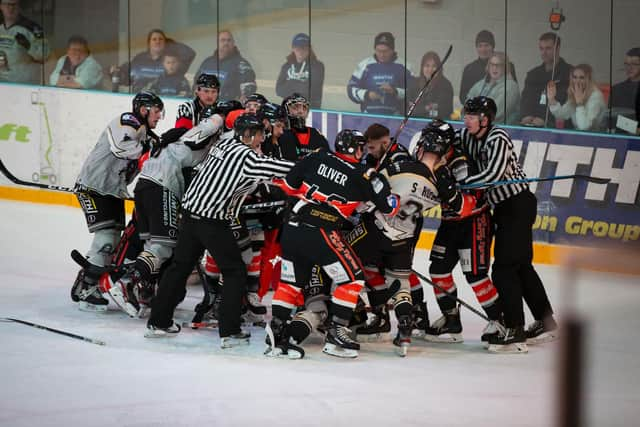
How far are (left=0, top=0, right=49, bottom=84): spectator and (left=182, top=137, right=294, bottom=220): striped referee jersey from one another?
5303mm

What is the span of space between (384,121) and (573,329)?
21.8ft

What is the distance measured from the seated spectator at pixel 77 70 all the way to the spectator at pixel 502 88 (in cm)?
372

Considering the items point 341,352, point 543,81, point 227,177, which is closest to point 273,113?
point 227,177

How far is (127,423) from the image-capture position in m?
4.19

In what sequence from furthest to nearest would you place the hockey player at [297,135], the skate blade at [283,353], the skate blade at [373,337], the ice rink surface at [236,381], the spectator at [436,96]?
the spectator at [436,96]
the hockey player at [297,135]
the skate blade at [373,337]
the skate blade at [283,353]
the ice rink surface at [236,381]

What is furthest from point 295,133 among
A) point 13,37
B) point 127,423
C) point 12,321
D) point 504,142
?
point 13,37

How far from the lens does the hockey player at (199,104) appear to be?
21.4 feet

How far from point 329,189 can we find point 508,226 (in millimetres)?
1098

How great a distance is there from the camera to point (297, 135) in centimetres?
634

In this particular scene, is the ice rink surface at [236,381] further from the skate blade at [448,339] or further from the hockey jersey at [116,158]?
the hockey jersey at [116,158]

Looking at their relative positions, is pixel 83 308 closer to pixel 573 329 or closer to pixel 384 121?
pixel 384 121

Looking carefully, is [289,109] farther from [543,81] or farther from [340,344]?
[543,81]

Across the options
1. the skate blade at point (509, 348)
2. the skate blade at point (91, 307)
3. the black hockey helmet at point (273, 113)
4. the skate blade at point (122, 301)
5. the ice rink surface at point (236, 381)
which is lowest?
the ice rink surface at point (236, 381)

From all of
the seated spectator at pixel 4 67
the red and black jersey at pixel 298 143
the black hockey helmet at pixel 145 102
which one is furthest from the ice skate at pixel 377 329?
the seated spectator at pixel 4 67
